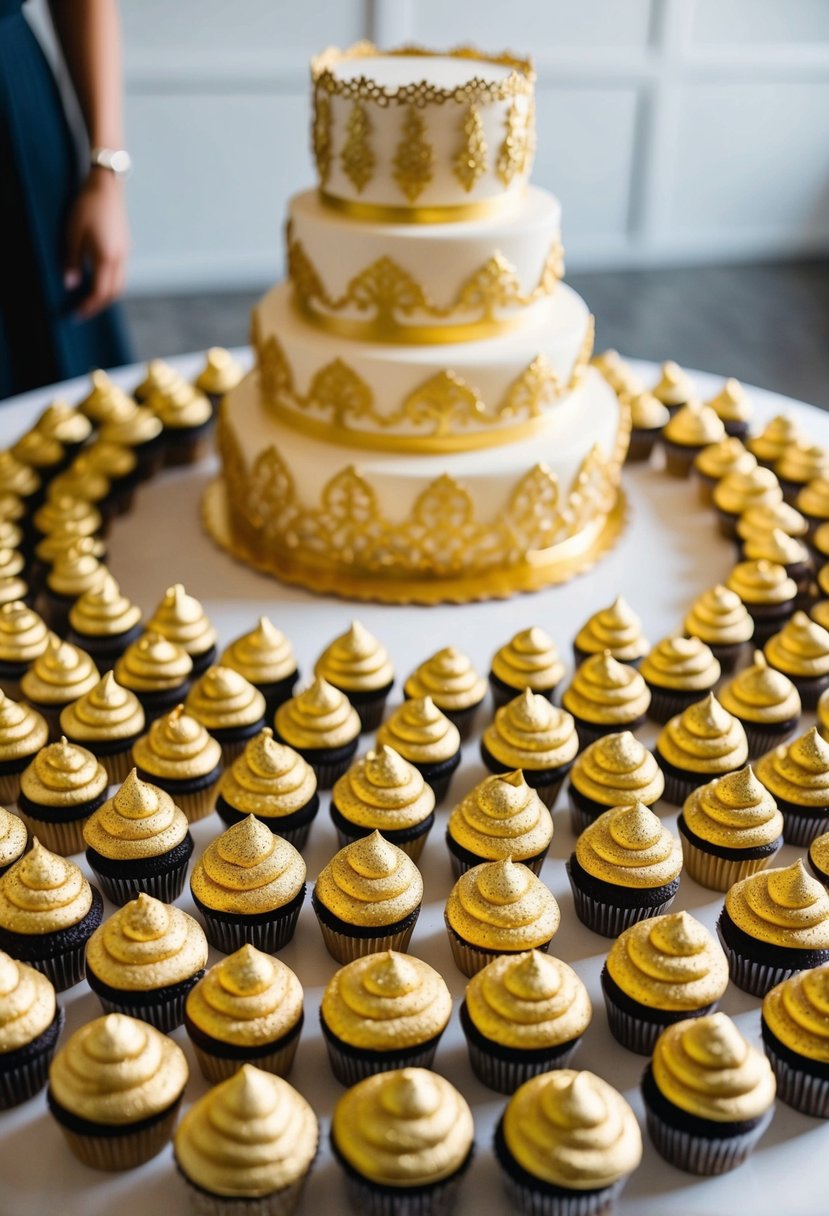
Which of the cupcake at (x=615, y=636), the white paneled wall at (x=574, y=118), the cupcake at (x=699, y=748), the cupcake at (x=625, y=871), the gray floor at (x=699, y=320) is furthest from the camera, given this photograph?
the white paneled wall at (x=574, y=118)

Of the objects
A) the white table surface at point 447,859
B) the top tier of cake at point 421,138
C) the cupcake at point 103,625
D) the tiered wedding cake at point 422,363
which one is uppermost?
the top tier of cake at point 421,138

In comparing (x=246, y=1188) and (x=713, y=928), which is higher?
(x=246, y=1188)

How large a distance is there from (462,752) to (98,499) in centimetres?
106

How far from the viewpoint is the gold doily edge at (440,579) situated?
2.51 metres

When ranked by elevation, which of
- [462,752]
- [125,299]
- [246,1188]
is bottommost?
[125,299]

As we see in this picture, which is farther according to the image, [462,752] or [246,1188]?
[462,752]

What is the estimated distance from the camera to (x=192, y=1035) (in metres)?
1.45

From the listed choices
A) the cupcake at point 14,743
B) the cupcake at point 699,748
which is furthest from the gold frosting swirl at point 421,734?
the cupcake at point 14,743

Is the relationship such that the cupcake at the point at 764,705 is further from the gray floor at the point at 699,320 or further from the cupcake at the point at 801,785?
the gray floor at the point at 699,320

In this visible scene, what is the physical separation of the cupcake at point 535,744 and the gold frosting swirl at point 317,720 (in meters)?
0.23

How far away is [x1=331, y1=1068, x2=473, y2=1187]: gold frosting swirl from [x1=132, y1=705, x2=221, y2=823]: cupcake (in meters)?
0.67

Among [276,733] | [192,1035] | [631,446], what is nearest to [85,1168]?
[192,1035]

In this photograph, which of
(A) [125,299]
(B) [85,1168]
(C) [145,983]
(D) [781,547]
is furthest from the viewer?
(A) [125,299]

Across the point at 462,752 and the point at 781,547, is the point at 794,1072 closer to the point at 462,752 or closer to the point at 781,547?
the point at 462,752
